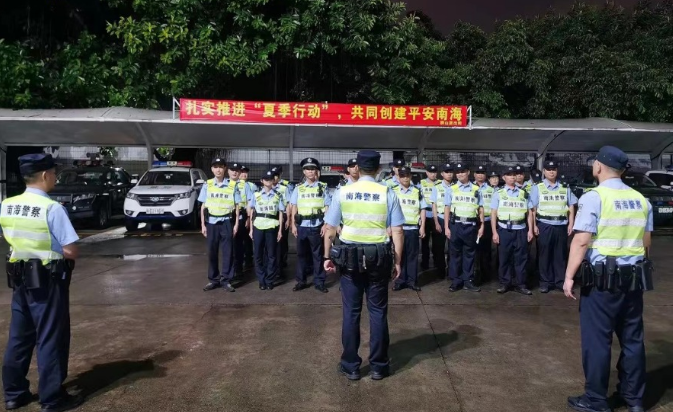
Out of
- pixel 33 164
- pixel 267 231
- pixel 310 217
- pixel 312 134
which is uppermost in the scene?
pixel 312 134

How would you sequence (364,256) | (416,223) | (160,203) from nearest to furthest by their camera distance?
(364,256)
(416,223)
(160,203)

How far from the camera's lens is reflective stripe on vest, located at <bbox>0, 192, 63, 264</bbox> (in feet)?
11.2

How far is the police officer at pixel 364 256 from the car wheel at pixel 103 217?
11.4m

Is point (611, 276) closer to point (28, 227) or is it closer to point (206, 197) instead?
point (28, 227)

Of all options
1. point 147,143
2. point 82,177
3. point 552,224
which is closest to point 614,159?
point 552,224

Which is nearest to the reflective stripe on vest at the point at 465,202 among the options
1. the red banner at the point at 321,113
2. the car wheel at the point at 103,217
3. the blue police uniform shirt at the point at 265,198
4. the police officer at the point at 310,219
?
the police officer at the point at 310,219

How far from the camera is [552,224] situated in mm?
6855

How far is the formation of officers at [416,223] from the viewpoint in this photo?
686cm

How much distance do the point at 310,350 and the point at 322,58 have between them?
12.1 meters

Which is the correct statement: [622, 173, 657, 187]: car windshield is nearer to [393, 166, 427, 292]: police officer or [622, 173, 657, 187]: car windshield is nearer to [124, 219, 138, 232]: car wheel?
[393, 166, 427, 292]: police officer

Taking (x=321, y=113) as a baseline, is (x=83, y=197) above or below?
below

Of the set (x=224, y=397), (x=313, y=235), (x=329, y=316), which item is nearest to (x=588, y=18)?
(x=313, y=235)

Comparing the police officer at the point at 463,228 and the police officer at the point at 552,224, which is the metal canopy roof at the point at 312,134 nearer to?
the police officer at the point at 463,228

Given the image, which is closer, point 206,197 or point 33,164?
point 33,164
